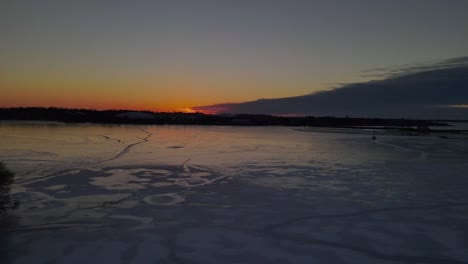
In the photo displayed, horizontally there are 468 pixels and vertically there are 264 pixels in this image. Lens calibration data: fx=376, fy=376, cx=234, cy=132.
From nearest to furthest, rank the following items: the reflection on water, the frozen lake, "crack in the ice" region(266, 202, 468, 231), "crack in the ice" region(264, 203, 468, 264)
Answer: "crack in the ice" region(264, 203, 468, 264), the frozen lake, "crack in the ice" region(266, 202, 468, 231), the reflection on water

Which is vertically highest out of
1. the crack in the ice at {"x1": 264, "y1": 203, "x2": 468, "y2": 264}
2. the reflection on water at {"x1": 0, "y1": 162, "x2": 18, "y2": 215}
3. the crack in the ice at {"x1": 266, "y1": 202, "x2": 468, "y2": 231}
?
the reflection on water at {"x1": 0, "y1": 162, "x2": 18, "y2": 215}

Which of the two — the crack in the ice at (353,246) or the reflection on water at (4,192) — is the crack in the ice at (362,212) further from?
the reflection on water at (4,192)

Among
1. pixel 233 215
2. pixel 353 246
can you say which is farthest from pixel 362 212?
pixel 233 215

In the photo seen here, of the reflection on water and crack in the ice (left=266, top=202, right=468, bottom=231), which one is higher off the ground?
the reflection on water

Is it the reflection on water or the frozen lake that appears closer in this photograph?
the frozen lake

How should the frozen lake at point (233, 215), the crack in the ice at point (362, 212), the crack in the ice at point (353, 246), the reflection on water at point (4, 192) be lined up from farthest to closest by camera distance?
1. the reflection on water at point (4, 192)
2. the crack in the ice at point (362, 212)
3. the frozen lake at point (233, 215)
4. the crack in the ice at point (353, 246)

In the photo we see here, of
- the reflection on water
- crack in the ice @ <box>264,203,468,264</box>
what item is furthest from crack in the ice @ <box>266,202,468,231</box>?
the reflection on water

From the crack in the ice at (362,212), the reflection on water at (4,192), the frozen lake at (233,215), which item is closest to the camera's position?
the frozen lake at (233,215)

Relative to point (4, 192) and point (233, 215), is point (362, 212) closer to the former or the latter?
point (233, 215)

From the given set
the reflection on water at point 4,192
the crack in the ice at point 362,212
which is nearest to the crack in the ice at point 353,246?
the crack in the ice at point 362,212

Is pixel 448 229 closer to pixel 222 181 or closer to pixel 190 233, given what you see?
pixel 190 233

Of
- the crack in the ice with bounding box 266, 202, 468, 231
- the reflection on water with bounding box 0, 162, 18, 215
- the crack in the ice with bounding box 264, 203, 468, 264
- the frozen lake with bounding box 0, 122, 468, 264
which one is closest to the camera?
the crack in the ice with bounding box 264, 203, 468, 264

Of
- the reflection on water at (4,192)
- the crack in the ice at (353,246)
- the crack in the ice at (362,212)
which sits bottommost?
the crack in the ice at (353,246)

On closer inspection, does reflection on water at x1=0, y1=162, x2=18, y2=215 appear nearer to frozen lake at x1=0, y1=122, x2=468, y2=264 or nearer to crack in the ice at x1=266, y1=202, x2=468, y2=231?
frozen lake at x1=0, y1=122, x2=468, y2=264
